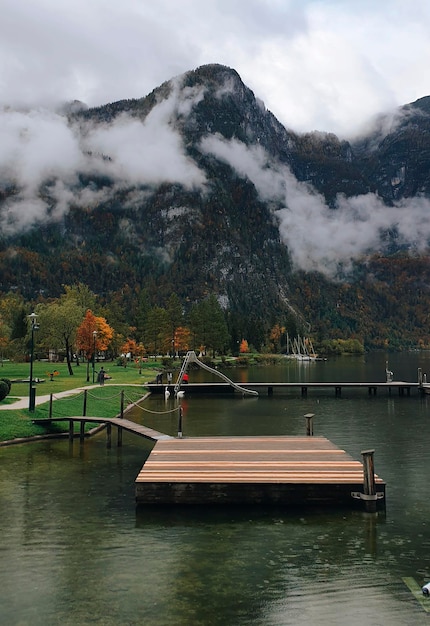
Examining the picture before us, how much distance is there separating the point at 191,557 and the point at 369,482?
8427 millimetres

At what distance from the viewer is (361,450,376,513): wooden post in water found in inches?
855

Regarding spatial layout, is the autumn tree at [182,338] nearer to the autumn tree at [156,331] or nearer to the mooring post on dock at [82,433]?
the autumn tree at [156,331]

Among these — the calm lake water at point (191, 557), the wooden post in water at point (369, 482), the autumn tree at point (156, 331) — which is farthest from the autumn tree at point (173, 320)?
the wooden post in water at point (369, 482)

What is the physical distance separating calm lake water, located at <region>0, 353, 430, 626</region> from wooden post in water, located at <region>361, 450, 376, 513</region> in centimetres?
69

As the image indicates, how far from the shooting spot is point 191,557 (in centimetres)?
1720

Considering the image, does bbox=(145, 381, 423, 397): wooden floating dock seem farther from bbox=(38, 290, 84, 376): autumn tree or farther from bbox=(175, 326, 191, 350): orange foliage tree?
bbox=(175, 326, 191, 350): orange foliage tree

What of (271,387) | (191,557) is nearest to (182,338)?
(271,387)

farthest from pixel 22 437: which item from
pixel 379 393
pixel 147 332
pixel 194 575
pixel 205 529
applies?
pixel 147 332

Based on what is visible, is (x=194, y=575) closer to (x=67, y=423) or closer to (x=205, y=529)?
(x=205, y=529)

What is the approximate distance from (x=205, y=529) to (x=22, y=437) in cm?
2013

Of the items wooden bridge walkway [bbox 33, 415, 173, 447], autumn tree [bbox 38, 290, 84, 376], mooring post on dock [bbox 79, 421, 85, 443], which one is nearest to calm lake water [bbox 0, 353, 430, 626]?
wooden bridge walkway [bbox 33, 415, 173, 447]

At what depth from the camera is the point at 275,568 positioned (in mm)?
16359

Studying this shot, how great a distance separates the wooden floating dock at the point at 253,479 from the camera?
73.0ft

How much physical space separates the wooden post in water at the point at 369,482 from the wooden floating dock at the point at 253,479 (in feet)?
0.17
